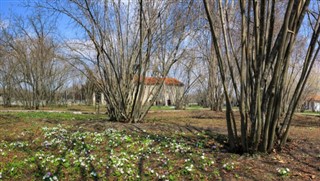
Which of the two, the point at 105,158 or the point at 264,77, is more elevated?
the point at 264,77

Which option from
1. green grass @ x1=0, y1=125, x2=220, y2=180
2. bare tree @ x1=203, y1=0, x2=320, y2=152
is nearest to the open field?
green grass @ x1=0, y1=125, x2=220, y2=180

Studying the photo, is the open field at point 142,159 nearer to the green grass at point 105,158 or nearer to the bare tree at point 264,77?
the green grass at point 105,158

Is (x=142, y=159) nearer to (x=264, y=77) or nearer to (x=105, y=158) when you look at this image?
(x=105, y=158)

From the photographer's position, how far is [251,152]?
485cm

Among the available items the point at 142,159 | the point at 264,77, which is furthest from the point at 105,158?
the point at 264,77

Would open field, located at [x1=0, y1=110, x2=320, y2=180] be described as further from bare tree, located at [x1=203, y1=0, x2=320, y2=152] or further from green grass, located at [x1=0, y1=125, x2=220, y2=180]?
bare tree, located at [x1=203, y1=0, x2=320, y2=152]

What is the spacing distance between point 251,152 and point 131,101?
233 inches

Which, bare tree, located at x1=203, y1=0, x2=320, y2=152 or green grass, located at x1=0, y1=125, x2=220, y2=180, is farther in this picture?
bare tree, located at x1=203, y1=0, x2=320, y2=152

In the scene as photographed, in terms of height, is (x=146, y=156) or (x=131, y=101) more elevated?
(x=131, y=101)

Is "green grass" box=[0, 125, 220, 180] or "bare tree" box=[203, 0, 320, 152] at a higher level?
Answer: "bare tree" box=[203, 0, 320, 152]

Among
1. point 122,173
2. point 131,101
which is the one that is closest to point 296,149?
point 122,173

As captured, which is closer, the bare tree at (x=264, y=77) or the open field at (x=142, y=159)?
the open field at (x=142, y=159)

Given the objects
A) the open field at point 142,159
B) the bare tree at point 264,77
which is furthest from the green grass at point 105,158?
the bare tree at point 264,77

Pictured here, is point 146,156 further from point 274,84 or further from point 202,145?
point 274,84
